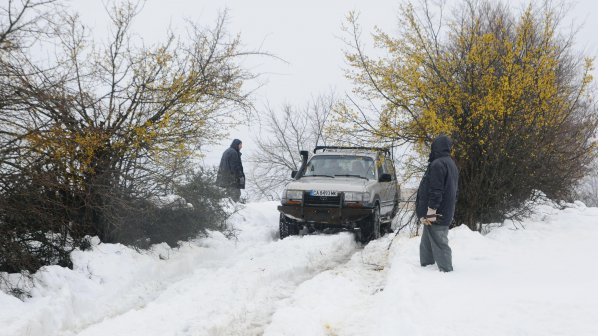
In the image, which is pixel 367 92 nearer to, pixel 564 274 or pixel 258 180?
pixel 564 274

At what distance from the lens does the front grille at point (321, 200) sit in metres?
10.7

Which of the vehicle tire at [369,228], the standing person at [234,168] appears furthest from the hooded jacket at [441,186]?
the standing person at [234,168]

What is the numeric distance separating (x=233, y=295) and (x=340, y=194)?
4828 mm

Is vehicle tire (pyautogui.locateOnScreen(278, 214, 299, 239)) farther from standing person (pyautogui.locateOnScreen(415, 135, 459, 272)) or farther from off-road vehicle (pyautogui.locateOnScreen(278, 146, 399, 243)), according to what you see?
standing person (pyautogui.locateOnScreen(415, 135, 459, 272))

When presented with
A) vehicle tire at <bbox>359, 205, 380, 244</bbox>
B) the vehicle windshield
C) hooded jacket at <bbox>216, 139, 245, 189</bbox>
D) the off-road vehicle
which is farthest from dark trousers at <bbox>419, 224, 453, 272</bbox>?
hooded jacket at <bbox>216, 139, 245, 189</bbox>

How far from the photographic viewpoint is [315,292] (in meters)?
6.45

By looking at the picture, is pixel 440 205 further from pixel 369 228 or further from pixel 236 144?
pixel 236 144

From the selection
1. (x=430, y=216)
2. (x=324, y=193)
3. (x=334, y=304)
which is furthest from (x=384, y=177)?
(x=334, y=304)

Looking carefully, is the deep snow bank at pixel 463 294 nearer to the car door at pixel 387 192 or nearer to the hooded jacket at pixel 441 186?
the hooded jacket at pixel 441 186

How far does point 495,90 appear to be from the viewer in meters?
9.74

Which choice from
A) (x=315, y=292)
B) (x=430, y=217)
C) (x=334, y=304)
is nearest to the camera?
(x=334, y=304)

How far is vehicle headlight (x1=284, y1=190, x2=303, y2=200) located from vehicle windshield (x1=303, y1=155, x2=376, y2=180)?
1370mm

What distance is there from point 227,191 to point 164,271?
3.75m

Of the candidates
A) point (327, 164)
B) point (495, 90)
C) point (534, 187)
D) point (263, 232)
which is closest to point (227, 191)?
point (263, 232)
